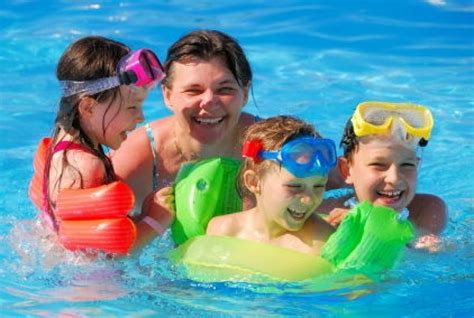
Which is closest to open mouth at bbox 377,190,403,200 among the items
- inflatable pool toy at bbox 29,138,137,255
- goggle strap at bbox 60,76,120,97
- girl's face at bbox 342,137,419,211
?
girl's face at bbox 342,137,419,211

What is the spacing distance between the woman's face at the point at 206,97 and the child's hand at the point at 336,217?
0.95m

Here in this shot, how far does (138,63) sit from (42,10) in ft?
21.7

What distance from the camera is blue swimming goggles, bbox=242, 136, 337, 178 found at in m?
5.47

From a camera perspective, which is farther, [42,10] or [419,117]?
[42,10]

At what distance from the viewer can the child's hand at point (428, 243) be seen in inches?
241

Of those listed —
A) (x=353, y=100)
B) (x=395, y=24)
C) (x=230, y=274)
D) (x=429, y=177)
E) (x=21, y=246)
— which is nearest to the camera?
(x=230, y=274)

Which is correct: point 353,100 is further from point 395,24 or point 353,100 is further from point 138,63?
point 138,63

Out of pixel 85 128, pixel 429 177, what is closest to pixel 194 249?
pixel 85 128

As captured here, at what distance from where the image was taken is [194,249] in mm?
5746

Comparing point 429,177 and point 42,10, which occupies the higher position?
point 42,10

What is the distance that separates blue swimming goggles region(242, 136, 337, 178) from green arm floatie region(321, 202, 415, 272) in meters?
0.30

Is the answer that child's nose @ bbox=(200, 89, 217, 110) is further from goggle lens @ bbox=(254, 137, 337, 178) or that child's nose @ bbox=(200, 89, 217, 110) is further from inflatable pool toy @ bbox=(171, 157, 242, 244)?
goggle lens @ bbox=(254, 137, 337, 178)

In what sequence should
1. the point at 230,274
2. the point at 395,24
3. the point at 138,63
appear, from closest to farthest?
the point at 230,274
the point at 138,63
the point at 395,24

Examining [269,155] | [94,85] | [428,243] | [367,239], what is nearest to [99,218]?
[94,85]
